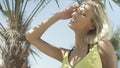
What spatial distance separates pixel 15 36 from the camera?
16.6 ft

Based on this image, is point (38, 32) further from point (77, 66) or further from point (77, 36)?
→ point (77, 66)

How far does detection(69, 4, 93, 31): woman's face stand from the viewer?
2.24 meters

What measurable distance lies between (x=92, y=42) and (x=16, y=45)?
2.84 m

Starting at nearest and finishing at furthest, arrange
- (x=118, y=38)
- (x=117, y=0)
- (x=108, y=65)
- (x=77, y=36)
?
(x=108, y=65)
(x=77, y=36)
(x=117, y=0)
(x=118, y=38)

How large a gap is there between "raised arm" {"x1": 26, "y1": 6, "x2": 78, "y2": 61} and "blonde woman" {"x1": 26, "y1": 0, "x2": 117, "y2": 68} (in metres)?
0.04

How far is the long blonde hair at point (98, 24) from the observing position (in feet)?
6.99

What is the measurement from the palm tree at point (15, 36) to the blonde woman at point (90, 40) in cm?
231

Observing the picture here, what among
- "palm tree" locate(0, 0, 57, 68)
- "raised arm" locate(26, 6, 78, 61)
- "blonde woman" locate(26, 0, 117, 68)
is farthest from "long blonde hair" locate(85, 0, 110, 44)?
"palm tree" locate(0, 0, 57, 68)

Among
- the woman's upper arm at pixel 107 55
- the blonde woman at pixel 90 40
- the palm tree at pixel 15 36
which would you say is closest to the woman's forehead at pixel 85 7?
the blonde woman at pixel 90 40

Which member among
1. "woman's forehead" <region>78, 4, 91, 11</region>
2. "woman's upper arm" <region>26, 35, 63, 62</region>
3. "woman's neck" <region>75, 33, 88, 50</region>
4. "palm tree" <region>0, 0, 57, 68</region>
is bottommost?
"palm tree" <region>0, 0, 57, 68</region>

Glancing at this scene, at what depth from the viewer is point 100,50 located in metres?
2.08

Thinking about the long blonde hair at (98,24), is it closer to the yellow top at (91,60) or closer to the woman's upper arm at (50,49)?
the yellow top at (91,60)

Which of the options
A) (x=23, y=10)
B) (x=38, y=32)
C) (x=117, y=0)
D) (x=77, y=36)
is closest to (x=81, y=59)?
(x=77, y=36)

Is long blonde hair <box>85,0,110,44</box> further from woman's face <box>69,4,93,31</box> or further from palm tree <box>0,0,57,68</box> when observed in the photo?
palm tree <box>0,0,57,68</box>
